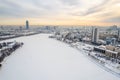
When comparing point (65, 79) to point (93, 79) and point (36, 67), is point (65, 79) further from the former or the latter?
point (36, 67)

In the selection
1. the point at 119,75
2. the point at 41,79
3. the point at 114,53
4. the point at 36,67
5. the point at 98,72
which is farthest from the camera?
the point at 114,53

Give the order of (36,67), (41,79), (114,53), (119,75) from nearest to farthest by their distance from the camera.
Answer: (41,79)
(119,75)
(36,67)
(114,53)

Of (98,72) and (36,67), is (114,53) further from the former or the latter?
(36,67)

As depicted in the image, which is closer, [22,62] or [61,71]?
[61,71]

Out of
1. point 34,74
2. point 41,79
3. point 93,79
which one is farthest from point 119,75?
point 34,74

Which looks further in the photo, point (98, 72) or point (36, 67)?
point (36, 67)

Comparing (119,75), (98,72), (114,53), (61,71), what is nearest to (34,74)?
(61,71)

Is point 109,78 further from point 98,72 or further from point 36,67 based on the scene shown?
point 36,67

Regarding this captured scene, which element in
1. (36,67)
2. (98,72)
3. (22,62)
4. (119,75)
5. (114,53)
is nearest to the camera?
(119,75)

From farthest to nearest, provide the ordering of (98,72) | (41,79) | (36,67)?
1. (36,67)
2. (98,72)
3. (41,79)
